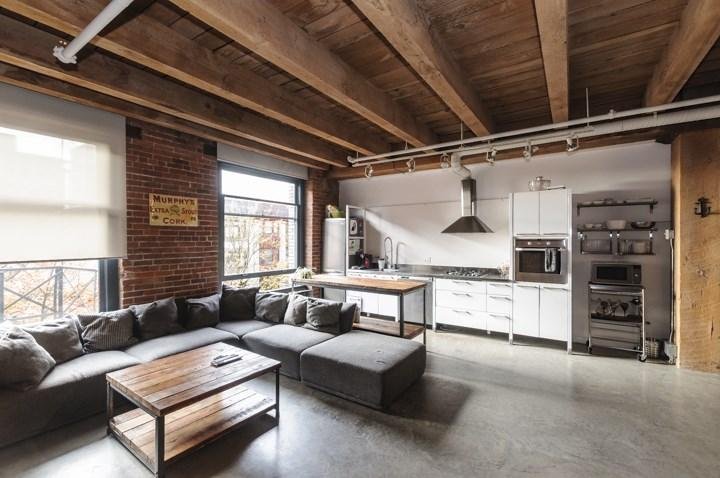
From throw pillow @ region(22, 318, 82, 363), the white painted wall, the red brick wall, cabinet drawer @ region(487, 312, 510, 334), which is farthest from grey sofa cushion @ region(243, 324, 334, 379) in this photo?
the white painted wall

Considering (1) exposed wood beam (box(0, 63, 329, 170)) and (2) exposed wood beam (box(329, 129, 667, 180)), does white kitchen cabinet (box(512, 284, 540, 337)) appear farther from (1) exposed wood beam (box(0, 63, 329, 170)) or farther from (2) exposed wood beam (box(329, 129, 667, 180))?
(1) exposed wood beam (box(0, 63, 329, 170))

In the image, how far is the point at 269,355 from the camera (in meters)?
3.54

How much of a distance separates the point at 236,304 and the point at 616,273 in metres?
4.76

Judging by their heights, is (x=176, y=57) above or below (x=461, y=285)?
above

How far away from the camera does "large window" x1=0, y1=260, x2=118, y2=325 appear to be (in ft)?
10.3

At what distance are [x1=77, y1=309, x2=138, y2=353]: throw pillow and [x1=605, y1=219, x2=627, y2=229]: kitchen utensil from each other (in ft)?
18.2

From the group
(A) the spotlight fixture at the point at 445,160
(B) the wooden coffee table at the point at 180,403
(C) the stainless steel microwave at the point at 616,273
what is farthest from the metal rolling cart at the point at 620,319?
(B) the wooden coffee table at the point at 180,403

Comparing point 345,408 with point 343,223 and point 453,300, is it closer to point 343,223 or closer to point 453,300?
point 453,300

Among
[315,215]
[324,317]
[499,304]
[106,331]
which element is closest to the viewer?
[106,331]

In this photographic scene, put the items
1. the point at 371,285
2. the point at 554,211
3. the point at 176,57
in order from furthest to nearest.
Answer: the point at 554,211 → the point at 371,285 → the point at 176,57

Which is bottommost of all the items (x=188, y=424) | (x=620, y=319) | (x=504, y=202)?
(x=188, y=424)

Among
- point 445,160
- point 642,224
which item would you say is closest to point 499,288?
point 642,224

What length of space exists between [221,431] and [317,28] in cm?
290

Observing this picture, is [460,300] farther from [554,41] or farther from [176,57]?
[176,57]
